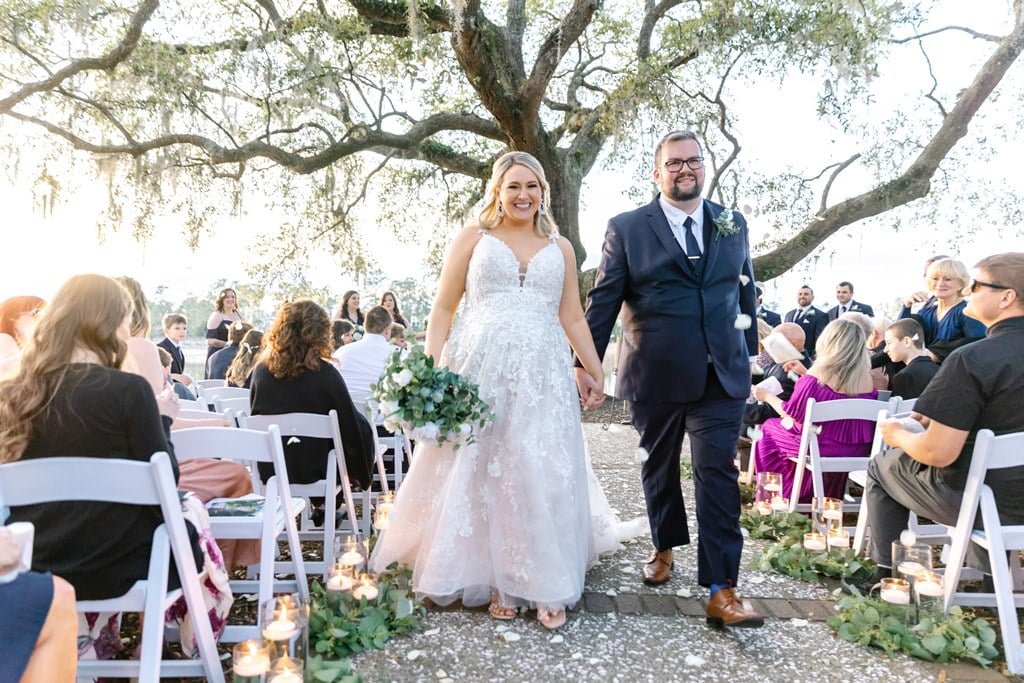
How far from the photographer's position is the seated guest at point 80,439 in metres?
2.04

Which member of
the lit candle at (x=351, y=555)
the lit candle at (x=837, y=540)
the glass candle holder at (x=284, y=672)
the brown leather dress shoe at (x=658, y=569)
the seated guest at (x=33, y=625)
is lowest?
the brown leather dress shoe at (x=658, y=569)

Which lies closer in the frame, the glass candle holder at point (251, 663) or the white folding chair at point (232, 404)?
the glass candle holder at point (251, 663)

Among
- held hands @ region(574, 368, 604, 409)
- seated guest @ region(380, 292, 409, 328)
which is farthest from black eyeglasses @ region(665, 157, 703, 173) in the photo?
seated guest @ region(380, 292, 409, 328)

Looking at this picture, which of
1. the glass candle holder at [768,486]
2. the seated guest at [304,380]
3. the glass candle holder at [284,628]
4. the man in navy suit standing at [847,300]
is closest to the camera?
the glass candle holder at [284,628]

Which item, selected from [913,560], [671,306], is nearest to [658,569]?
[913,560]

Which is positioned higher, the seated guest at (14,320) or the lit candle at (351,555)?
the seated guest at (14,320)

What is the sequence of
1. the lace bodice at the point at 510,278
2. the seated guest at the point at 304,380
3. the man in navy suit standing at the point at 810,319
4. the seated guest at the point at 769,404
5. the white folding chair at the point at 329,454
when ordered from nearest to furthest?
the lace bodice at the point at 510,278, the white folding chair at the point at 329,454, the seated guest at the point at 304,380, the seated guest at the point at 769,404, the man in navy suit standing at the point at 810,319

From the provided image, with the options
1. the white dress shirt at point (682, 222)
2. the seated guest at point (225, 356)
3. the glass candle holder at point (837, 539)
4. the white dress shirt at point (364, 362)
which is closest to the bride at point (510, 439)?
the white dress shirt at point (682, 222)

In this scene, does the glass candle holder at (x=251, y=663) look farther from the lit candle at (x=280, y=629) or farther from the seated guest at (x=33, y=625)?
the seated guest at (x=33, y=625)

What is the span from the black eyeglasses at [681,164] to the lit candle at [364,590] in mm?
2225

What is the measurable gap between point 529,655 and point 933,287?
13.8 feet

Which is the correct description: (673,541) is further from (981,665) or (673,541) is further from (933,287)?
(933,287)

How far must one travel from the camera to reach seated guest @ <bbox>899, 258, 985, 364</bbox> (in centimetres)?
488

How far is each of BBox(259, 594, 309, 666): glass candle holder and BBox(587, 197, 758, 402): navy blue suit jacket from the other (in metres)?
1.69
